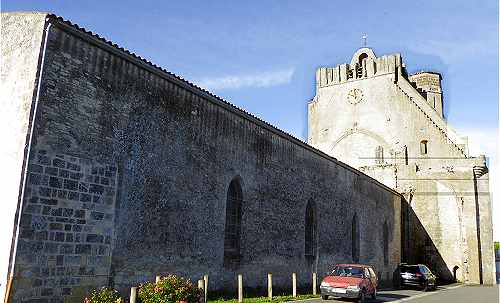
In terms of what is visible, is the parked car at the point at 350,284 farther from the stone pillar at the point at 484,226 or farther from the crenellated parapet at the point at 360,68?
the crenellated parapet at the point at 360,68

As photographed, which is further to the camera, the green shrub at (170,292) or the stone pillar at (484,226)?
the stone pillar at (484,226)

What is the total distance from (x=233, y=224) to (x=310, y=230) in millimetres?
5955

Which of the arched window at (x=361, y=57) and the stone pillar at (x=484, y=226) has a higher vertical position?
the arched window at (x=361, y=57)

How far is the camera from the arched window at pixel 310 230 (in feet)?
64.1

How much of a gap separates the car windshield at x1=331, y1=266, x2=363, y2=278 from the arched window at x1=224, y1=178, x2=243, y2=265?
3.81 m

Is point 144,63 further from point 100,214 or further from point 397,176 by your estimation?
point 397,176

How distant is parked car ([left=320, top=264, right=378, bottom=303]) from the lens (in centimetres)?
1480

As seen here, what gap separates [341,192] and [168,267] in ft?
42.4

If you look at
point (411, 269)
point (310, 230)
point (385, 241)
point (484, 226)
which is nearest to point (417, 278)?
point (411, 269)

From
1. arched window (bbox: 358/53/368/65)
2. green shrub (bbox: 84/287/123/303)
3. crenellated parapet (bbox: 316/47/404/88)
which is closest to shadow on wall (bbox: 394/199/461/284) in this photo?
crenellated parapet (bbox: 316/47/404/88)

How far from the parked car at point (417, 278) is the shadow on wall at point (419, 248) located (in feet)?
21.8

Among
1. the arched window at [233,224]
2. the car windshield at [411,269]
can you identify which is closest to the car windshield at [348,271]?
the arched window at [233,224]

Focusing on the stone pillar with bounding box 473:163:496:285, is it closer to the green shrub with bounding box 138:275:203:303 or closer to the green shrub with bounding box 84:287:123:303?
the green shrub with bounding box 138:275:203:303

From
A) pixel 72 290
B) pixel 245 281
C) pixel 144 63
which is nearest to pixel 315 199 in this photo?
pixel 245 281
